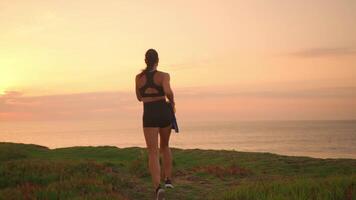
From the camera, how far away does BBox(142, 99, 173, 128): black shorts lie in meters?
9.75

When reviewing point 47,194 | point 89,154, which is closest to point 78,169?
point 47,194

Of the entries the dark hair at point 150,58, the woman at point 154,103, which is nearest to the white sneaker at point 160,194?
the woman at point 154,103

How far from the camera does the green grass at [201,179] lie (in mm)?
10002

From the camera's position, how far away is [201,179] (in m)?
13.8

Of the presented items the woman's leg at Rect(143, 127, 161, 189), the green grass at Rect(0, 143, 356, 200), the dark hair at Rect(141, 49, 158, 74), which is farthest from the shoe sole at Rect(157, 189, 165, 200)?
the dark hair at Rect(141, 49, 158, 74)

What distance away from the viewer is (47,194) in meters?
10.4

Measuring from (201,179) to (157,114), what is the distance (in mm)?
4688

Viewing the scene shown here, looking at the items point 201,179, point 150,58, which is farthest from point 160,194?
point 201,179

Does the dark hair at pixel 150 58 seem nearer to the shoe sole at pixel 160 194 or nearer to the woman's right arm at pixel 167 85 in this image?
the woman's right arm at pixel 167 85

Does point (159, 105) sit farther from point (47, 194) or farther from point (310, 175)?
point (310, 175)

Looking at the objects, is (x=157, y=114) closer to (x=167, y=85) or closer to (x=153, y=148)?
(x=167, y=85)

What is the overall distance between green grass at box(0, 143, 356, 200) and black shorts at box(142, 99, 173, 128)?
68.0 inches

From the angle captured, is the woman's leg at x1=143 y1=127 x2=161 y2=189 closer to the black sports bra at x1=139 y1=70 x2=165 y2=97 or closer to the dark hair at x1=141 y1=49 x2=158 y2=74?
the black sports bra at x1=139 y1=70 x2=165 y2=97

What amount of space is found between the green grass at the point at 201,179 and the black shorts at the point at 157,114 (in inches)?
68.0
